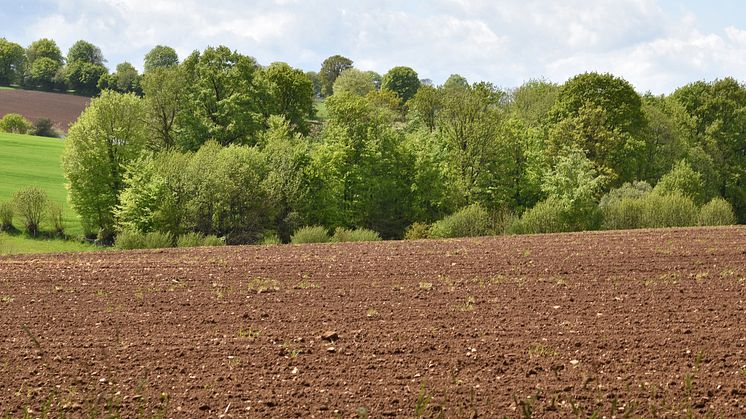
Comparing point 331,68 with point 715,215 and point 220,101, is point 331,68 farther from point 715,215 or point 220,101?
point 715,215

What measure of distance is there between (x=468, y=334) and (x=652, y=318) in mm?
3708

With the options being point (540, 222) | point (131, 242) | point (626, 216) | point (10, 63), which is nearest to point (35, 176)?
point (131, 242)

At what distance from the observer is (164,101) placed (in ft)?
182

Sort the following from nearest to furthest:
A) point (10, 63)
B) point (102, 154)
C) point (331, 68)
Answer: point (102, 154), point (10, 63), point (331, 68)

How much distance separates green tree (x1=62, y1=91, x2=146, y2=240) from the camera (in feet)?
156

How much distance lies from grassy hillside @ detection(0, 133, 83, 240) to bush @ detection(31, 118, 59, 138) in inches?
298

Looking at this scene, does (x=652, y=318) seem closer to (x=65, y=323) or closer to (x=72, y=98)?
(x=65, y=323)

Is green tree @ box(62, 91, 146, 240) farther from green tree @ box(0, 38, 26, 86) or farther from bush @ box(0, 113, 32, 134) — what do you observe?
green tree @ box(0, 38, 26, 86)

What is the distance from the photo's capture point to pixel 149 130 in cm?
5547

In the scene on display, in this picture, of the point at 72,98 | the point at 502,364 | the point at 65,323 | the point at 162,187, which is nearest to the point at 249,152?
the point at 162,187

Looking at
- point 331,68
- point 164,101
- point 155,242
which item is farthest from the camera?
point 331,68

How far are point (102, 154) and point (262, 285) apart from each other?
3456 cm

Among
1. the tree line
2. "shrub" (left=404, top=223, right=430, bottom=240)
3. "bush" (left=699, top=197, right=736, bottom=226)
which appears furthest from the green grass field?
"bush" (left=699, top=197, right=736, bottom=226)

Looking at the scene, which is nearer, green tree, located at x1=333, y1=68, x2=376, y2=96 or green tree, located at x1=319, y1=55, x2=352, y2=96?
green tree, located at x1=333, y1=68, x2=376, y2=96
